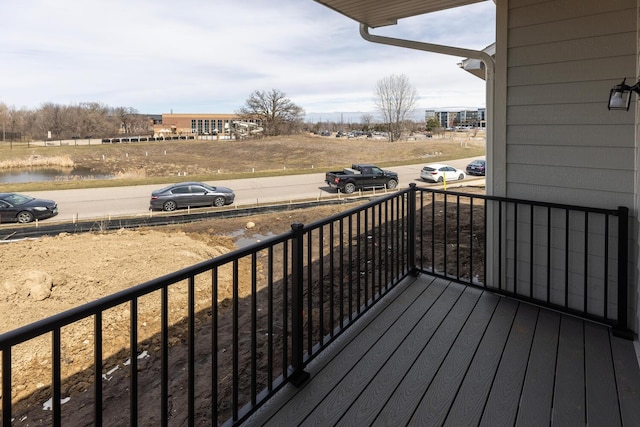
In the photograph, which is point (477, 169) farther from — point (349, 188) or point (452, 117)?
point (452, 117)

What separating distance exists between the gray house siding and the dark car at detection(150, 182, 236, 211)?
12.0 meters

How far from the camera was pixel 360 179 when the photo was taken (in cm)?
1577

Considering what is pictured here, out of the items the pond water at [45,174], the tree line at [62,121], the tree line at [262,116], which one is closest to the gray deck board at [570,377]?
the pond water at [45,174]

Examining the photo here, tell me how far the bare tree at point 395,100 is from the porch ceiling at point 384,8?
33.2 meters

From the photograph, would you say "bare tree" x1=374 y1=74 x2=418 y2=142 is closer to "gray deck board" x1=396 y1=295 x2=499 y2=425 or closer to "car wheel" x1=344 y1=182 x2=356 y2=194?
"car wheel" x1=344 y1=182 x2=356 y2=194

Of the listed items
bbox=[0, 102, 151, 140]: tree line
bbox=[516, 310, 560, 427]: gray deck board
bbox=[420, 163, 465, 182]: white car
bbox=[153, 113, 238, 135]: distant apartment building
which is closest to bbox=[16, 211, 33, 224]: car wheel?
bbox=[516, 310, 560, 427]: gray deck board

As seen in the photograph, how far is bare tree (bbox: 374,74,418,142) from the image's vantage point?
36156 millimetres

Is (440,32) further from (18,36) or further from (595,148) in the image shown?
(18,36)

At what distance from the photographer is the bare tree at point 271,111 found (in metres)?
36.9

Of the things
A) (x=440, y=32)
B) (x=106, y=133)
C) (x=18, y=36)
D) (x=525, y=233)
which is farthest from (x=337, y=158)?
(x=106, y=133)

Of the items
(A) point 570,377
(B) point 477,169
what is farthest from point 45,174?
(A) point 570,377

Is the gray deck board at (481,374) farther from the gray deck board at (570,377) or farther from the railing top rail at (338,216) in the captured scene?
the railing top rail at (338,216)

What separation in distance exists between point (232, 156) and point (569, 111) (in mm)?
27578

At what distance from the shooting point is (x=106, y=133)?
43.7m
